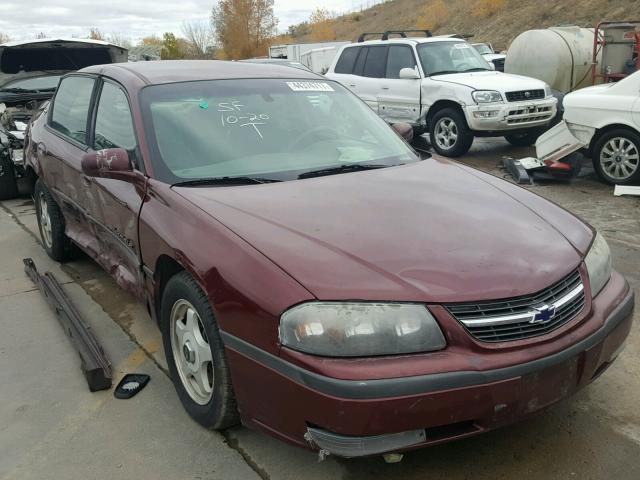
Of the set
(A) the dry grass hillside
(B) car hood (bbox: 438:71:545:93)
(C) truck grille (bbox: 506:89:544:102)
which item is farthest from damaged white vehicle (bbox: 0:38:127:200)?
(A) the dry grass hillside

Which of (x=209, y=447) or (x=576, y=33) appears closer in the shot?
(x=209, y=447)

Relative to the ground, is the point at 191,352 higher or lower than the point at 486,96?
lower

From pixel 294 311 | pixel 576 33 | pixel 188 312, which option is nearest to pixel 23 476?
pixel 188 312

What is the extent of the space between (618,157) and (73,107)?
6.10 m

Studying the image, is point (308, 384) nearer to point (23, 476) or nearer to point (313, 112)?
point (23, 476)

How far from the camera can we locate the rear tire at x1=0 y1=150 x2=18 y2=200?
298 inches

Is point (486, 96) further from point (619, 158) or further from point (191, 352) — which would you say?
point (191, 352)

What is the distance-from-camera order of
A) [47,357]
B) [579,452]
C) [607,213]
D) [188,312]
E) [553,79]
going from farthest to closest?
[553,79], [607,213], [47,357], [188,312], [579,452]

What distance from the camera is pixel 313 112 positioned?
3646 millimetres

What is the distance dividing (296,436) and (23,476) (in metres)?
1.27

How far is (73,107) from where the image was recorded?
14.8 ft

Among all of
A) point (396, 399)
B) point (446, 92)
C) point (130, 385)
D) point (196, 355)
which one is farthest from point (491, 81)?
point (396, 399)

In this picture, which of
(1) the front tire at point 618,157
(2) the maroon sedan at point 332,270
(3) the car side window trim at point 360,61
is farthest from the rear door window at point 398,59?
(2) the maroon sedan at point 332,270

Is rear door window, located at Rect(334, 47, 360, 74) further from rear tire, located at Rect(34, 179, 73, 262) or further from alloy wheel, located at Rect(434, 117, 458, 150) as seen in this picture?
rear tire, located at Rect(34, 179, 73, 262)
